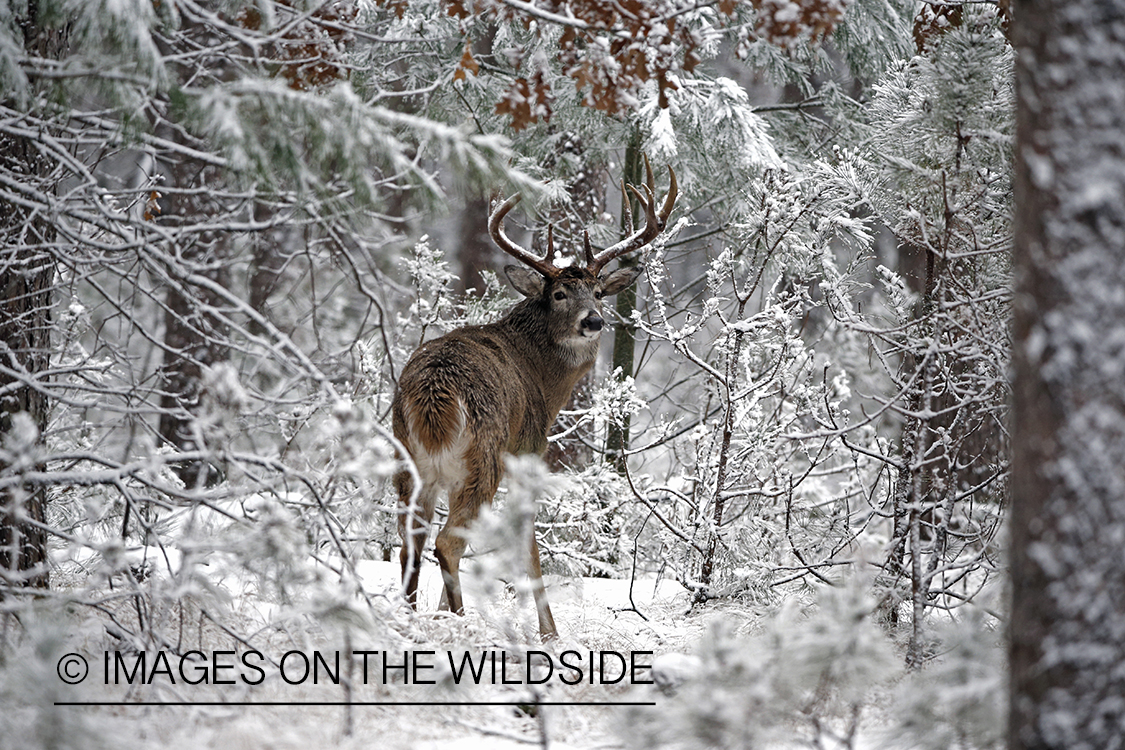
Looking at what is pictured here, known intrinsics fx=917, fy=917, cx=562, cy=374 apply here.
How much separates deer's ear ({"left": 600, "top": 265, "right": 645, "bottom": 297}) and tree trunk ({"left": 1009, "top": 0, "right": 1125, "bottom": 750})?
452cm

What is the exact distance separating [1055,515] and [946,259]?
92.6 inches

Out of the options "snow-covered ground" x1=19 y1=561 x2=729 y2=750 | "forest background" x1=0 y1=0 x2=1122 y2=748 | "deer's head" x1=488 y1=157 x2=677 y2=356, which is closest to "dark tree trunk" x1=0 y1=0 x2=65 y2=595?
"forest background" x1=0 y1=0 x2=1122 y2=748

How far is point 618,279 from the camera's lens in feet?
23.0

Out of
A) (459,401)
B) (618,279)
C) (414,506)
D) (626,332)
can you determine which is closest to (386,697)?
(414,506)

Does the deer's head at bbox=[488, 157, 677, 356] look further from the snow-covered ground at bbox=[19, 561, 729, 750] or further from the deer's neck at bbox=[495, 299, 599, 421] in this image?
the snow-covered ground at bbox=[19, 561, 729, 750]

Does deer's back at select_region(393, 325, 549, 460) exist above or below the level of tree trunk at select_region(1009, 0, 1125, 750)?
above

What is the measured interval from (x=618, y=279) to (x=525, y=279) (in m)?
0.73

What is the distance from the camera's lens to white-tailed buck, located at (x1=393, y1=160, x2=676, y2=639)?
205 inches

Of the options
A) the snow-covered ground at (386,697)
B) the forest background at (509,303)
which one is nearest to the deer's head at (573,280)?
the forest background at (509,303)

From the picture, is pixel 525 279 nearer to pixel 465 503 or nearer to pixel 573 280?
pixel 573 280

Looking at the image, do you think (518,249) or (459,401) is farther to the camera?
(518,249)

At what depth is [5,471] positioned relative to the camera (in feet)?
13.2

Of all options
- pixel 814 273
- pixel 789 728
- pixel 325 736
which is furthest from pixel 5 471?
pixel 814 273

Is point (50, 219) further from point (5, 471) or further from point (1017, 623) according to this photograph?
point (1017, 623)
